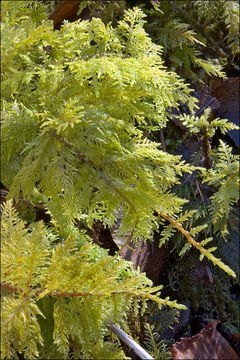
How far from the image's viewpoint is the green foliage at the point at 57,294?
3.29ft

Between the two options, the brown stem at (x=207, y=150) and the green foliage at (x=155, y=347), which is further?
the brown stem at (x=207, y=150)

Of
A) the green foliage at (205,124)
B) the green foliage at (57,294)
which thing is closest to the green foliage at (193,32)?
the green foliage at (205,124)

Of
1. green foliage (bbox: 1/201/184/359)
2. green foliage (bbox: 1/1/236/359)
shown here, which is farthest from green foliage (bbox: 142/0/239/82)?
green foliage (bbox: 1/201/184/359)

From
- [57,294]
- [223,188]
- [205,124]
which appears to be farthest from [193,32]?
[57,294]

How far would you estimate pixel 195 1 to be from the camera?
175 cm

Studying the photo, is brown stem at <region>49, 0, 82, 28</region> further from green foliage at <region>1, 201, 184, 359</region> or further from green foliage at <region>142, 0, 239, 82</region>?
green foliage at <region>1, 201, 184, 359</region>

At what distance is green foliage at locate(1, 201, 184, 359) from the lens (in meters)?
1.00

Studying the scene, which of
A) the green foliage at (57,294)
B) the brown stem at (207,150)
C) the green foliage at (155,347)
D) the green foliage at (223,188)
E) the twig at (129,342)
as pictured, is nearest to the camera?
the green foliage at (57,294)

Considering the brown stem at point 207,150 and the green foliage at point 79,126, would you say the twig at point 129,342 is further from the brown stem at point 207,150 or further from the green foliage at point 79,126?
the brown stem at point 207,150

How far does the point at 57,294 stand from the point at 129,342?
0.26 m

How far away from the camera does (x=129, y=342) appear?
1.15 meters

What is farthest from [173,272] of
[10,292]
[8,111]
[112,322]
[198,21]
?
[198,21]

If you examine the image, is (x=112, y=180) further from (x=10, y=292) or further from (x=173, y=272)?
(x=173, y=272)

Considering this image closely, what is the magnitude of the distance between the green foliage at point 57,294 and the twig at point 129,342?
44 mm
